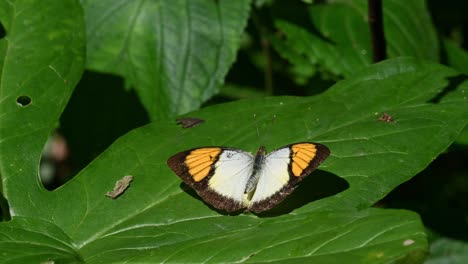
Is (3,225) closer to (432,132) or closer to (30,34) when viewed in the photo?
(30,34)

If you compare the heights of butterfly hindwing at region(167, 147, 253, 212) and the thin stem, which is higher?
the thin stem

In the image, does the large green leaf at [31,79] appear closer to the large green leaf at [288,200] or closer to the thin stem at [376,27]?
the large green leaf at [288,200]

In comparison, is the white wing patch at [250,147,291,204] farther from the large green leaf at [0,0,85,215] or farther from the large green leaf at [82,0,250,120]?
the large green leaf at [82,0,250,120]

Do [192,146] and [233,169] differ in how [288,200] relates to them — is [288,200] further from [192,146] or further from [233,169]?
[192,146]

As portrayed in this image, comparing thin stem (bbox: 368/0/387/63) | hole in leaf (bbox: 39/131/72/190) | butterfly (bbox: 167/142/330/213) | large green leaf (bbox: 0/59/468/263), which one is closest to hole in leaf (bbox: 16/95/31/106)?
large green leaf (bbox: 0/59/468/263)

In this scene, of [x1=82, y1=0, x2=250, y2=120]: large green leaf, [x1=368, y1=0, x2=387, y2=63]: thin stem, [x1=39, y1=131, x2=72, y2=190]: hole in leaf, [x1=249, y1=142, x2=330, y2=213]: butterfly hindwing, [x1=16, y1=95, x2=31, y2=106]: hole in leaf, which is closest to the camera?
[x1=249, y1=142, x2=330, y2=213]: butterfly hindwing

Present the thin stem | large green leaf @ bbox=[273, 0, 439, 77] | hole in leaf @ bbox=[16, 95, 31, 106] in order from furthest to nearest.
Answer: large green leaf @ bbox=[273, 0, 439, 77]
the thin stem
hole in leaf @ bbox=[16, 95, 31, 106]
